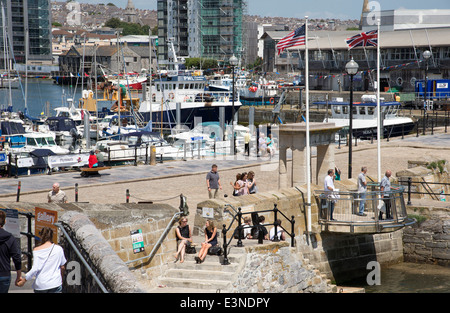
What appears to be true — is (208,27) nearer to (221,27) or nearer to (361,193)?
(221,27)

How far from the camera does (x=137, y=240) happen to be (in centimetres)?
1220

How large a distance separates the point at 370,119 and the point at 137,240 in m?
37.8

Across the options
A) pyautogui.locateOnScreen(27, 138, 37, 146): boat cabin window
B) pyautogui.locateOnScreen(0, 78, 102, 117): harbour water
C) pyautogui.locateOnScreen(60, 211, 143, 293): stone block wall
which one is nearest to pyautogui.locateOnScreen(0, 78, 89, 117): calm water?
pyautogui.locateOnScreen(0, 78, 102, 117): harbour water

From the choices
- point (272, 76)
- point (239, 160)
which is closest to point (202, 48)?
point (272, 76)

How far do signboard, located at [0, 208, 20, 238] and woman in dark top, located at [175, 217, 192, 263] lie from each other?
3290mm

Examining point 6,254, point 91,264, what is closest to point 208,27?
point 91,264

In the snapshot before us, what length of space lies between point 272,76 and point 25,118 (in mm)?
80135

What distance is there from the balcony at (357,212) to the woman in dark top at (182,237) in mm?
4382

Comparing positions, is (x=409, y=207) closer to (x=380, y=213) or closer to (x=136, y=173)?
(x=380, y=213)

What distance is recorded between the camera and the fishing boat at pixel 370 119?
4612cm

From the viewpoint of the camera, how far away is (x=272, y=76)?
132 metres

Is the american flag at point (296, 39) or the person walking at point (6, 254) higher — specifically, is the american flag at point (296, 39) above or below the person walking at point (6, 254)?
above

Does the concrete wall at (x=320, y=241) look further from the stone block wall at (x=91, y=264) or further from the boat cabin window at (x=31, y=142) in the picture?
the boat cabin window at (x=31, y=142)

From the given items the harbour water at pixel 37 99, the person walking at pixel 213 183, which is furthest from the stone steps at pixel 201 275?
the harbour water at pixel 37 99
